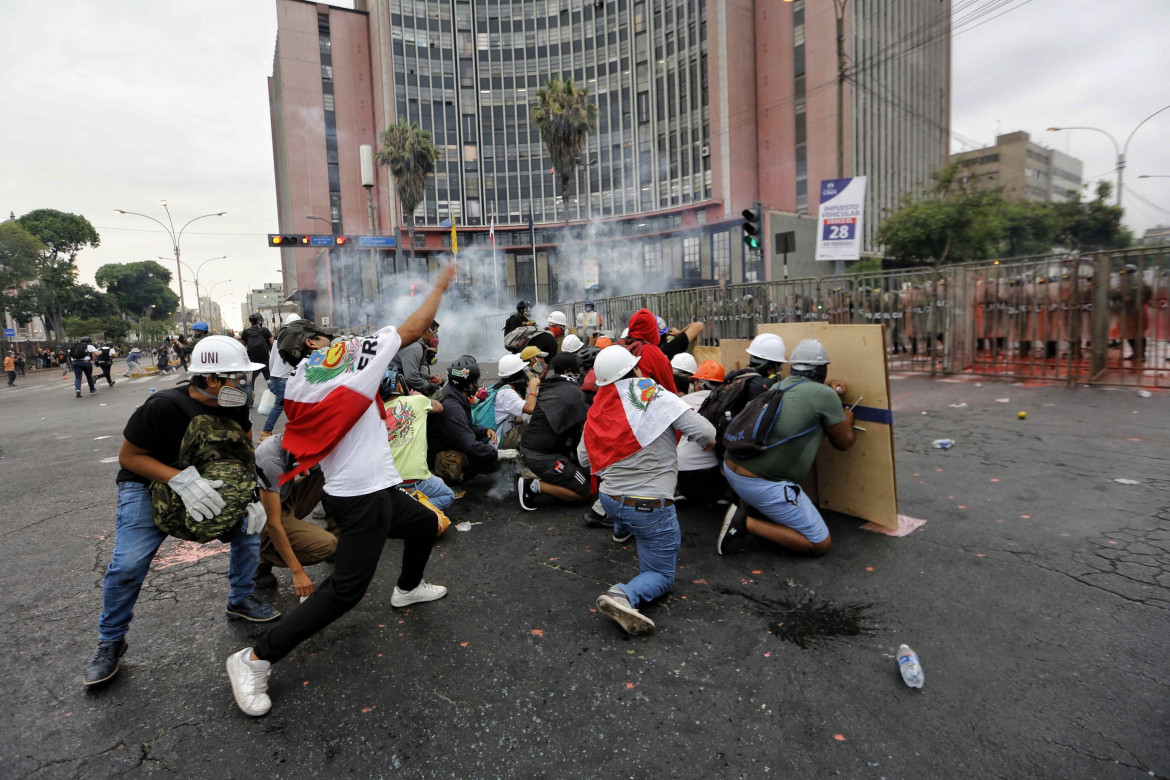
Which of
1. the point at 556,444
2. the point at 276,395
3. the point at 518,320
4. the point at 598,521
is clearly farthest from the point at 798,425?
the point at 518,320

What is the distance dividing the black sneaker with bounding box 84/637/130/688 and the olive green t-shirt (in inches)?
140

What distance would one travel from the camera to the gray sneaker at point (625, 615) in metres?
2.98

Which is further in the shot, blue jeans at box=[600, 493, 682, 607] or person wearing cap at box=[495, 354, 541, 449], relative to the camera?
person wearing cap at box=[495, 354, 541, 449]

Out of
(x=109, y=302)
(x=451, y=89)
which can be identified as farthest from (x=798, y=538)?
(x=109, y=302)

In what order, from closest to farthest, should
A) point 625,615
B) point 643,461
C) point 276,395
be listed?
point 625,615 < point 643,461 < point 276,395

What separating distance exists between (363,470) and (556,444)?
2.72 metres

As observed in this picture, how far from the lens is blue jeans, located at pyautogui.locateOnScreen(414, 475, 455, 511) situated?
4961mm

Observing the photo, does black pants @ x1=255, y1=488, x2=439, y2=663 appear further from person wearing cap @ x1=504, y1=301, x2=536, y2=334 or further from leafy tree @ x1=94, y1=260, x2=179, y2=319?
leafy tree @ x1=94, y1=260, x2=179, y2=319

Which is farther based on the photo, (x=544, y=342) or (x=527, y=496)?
(x=544, y=342)

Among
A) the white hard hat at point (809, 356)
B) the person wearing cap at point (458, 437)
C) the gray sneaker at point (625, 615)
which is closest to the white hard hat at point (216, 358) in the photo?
the gray sneaker at point (625, 615)

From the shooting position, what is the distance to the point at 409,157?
40.3m

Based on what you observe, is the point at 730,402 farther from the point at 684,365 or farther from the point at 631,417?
Answer: the point at 684,365

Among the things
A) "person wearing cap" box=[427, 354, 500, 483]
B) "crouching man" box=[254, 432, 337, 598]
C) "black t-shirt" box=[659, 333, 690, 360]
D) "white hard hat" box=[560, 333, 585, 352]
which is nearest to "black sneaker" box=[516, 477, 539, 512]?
"person wearing cap" box=[427, 354, 500, 483]

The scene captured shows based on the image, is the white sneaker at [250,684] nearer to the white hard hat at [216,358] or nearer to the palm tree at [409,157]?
the white hard hat at [216,358]
